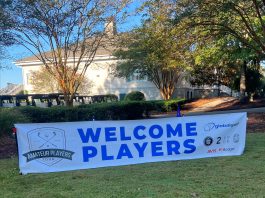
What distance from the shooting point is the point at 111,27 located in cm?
1842

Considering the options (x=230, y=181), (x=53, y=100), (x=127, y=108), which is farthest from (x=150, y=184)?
(x=53, y=100)

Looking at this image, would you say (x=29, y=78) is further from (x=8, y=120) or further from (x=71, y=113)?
(x=8, y=120)

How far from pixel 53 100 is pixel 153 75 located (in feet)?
37.2

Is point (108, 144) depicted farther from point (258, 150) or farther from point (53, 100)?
point (53, 100)

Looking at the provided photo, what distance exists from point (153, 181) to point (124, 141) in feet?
5.10

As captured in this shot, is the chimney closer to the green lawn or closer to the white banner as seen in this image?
the white banner

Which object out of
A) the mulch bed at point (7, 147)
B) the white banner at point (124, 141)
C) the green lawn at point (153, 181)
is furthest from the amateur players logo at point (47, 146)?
the mulch bed at point (7, 147)

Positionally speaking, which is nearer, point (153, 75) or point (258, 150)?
point (258, 150)

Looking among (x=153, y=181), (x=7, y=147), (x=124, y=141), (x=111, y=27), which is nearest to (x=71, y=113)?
(x=7, y=147)

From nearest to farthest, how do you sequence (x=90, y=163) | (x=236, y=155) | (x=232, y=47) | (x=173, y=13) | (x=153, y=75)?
(x=90, y=163), (x=236, y=155), (x=173, y=13), (x=232, y=47), (x=153, y=75)

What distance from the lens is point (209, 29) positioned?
47.2 ft

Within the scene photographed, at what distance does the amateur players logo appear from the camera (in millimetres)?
6742

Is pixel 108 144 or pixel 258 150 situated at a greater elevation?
pixel 108 144

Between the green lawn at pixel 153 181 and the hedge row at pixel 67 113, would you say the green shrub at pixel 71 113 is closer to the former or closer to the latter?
the hedge row at pixel 67 113
